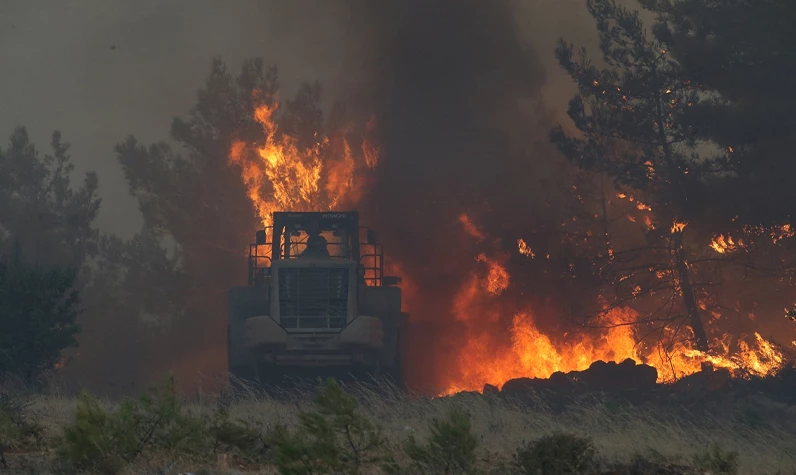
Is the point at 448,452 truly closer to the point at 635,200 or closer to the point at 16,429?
the point at 16,429

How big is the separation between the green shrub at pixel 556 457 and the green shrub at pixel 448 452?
553 mm

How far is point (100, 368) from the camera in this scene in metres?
44.2

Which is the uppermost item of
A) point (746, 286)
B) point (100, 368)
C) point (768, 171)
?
point (768, 171)

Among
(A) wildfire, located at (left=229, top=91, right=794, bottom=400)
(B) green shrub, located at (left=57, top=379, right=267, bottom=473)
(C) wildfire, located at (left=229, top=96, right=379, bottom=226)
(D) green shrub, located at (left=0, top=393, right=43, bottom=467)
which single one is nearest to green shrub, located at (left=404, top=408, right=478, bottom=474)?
(B) green shrub, located at (left=57, top=379, right=267, bottom=473)

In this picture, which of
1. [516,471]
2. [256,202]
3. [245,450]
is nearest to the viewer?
[516,471]

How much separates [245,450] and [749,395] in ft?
43.1

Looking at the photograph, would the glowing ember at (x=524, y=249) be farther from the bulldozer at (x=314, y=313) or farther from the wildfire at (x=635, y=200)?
the bulldozer at (x=314, y=313)

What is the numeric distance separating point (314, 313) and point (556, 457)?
13.6 meters

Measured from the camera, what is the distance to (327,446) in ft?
33.4

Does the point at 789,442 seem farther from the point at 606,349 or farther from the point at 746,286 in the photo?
the point at 746,286

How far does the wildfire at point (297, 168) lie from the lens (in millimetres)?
37469

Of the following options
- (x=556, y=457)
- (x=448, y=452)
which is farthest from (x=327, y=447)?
(x=556, y=457)

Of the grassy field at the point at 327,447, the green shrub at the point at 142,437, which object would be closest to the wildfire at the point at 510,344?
the grassy field at the point at 327,447

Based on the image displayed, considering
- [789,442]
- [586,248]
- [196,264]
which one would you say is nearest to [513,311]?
[586,248]
